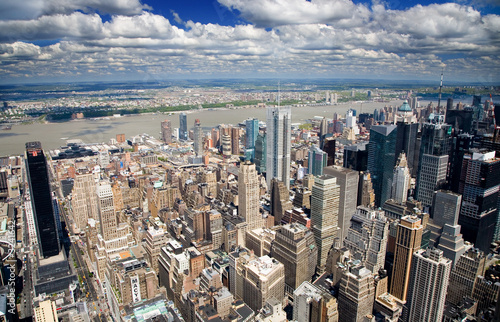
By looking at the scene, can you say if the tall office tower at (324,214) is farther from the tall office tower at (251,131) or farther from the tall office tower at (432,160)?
the tall office tower at (251,131)

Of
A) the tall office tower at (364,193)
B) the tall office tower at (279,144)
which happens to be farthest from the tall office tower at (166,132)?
the tall office tower at (364,193)

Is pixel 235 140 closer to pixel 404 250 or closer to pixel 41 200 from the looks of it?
pixel 41 200

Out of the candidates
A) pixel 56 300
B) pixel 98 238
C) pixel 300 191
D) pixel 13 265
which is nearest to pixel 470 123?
pixel 300 191

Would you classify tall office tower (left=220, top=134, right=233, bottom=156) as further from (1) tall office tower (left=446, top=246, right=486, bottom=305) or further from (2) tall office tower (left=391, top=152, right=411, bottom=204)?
(1) tall office tower (left=446, top=246, right=486, bottom=305)

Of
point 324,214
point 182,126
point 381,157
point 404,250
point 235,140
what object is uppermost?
point 381,157

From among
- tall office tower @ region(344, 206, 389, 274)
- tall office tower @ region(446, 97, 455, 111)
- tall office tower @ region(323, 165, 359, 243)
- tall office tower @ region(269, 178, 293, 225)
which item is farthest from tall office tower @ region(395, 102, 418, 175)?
tall office tower @ region(269, 178, 293, 225)

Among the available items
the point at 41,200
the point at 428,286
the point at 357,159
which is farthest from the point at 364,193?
the point at 41,200

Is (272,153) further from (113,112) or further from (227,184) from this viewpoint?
(113,112)
